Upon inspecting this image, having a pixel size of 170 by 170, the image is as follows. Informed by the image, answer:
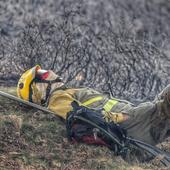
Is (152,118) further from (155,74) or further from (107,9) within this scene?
(107,9)

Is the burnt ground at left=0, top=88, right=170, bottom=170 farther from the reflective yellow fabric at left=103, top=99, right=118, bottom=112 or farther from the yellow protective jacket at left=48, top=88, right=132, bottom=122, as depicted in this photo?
the reflective yellow fabric at left=103, top=99, right=118, bottom=112

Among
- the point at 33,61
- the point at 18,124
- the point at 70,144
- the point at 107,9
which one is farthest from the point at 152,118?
the point at 107,9

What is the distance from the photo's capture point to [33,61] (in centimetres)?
893

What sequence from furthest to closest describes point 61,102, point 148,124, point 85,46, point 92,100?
point 85,46 → point 92,100 → point 61,102 → point 148,124

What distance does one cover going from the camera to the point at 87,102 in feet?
21.9

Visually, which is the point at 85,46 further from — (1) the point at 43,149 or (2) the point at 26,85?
(1) the point at 43,149

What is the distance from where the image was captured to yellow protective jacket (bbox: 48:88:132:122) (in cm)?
643

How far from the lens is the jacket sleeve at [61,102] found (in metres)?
6.48

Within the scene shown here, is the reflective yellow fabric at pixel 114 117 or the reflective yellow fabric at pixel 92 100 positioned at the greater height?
the reflective yellow fabric at pixel 92 100

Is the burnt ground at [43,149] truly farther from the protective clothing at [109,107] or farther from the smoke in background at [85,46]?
the smoke in background at [85,46]

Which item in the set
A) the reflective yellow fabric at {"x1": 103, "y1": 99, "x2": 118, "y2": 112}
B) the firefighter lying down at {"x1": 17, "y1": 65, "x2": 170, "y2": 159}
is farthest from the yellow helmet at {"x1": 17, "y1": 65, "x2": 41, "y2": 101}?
the reflective yellow fabric at {"x1": 103, "y1": 99, "x2": 118, "y2": 112}

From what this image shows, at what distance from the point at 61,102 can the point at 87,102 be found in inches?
12.3

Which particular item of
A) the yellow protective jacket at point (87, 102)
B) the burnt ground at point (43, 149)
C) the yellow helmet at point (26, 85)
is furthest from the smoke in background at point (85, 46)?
the burnt ground at point (43, 149)

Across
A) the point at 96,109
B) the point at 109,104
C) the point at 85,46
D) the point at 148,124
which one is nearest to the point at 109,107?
the point at 109,104
